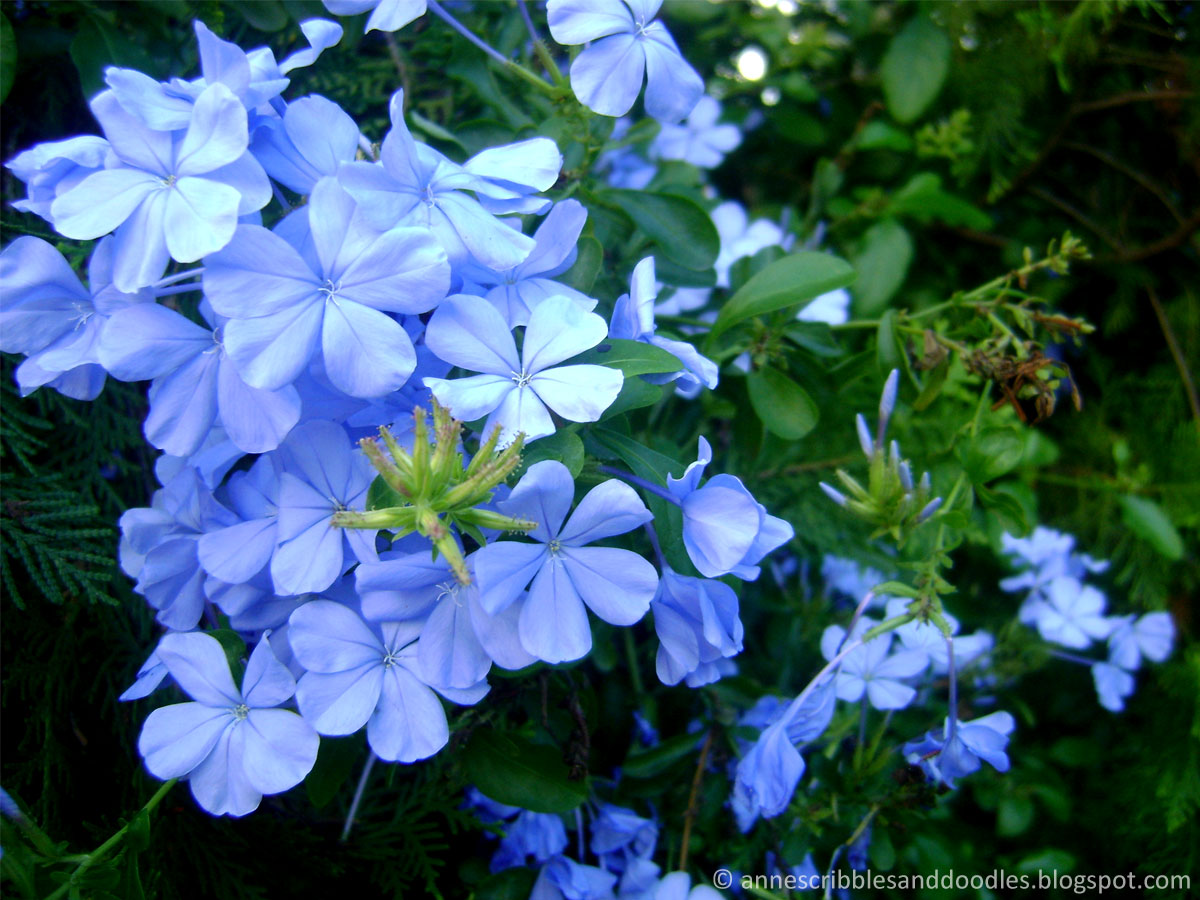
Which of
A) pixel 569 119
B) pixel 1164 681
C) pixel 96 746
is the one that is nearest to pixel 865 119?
pixel 569 119

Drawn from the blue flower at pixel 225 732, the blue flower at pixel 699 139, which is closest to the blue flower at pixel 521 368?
the blue flower at pixel 225 732

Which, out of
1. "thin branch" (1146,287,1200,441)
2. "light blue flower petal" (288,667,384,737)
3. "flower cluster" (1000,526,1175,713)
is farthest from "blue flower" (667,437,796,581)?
"thin branch" (1146,287,1200,441)

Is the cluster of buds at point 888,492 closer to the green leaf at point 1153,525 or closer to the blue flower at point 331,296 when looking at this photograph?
the blue flower at point 331,296

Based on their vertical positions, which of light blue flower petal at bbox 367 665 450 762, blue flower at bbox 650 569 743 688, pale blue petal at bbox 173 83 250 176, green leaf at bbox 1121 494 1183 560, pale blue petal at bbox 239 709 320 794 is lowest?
green leaf at bbox 1121 494 1183 560

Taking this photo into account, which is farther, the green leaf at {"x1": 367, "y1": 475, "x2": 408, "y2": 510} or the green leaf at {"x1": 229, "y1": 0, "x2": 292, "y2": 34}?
the green leaf at {"x1": 229, "y1": 0, "x2": 292, "y2": 34}

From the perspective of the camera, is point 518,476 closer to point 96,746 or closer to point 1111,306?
point 96,746

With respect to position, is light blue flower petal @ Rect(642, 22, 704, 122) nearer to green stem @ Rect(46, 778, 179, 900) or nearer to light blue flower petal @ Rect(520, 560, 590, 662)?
light blue flower petal @ Rect(520, 560, 590, 662)

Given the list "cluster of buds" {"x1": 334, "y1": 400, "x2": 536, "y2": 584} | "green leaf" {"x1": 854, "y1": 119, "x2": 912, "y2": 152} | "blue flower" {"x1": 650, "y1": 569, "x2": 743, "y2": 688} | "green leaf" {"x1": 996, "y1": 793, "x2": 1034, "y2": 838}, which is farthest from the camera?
"green leaf" {"x1": 854, "y1": 119, "x2": 912, "y2": 152}
